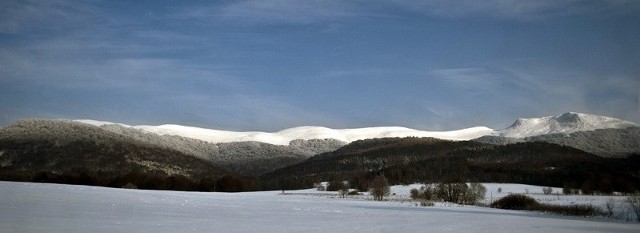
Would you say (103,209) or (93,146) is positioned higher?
(93,146)

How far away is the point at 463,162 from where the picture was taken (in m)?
175

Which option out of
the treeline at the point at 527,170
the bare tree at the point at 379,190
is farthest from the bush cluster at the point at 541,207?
the treeline at the point at 527,170

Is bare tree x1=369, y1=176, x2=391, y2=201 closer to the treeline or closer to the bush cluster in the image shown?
the bush cluster

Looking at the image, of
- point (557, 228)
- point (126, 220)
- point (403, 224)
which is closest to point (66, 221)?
point (126, 220)

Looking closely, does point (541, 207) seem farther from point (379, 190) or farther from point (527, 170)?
point (527, 170)

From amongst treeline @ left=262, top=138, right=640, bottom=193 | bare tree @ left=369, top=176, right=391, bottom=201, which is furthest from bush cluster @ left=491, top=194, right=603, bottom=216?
treeline @ left=262, top=138, right=640, bottom=193

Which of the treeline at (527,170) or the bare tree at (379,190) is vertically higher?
the treeline at (527,170)

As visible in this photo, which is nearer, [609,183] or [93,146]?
[609,183]

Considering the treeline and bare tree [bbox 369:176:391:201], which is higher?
the treeline

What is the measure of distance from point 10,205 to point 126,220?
674cm

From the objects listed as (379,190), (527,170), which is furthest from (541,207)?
(527,170)

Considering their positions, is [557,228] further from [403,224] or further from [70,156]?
[70,156]

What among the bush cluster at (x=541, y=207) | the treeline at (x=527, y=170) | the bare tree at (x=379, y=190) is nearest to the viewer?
the bush cluster at (x=541, y=207)

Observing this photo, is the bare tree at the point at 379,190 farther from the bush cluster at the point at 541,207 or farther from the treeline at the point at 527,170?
the treeline at the point at 527,170
